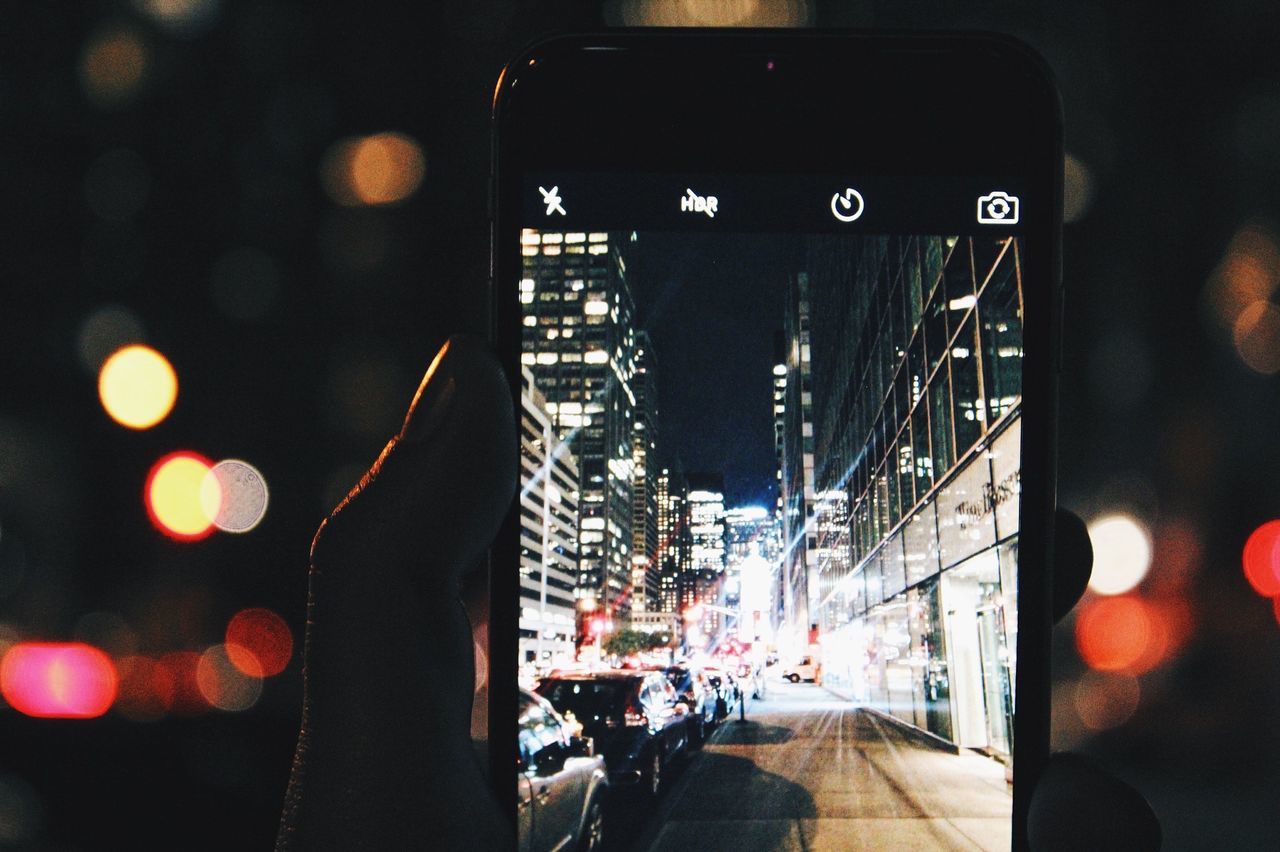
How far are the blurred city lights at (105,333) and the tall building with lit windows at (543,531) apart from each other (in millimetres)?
12167

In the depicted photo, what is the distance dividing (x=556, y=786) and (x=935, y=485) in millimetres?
6346

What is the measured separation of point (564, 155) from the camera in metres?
1.70

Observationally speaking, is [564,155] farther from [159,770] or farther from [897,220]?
[159,770]

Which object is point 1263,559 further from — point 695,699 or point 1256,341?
point 695,699

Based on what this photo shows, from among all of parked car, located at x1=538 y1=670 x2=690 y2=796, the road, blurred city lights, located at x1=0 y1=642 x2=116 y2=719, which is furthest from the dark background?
parked car, located at x1=538 y1=670 x2=690 y2=796

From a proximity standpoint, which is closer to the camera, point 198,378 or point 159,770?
point 159,770

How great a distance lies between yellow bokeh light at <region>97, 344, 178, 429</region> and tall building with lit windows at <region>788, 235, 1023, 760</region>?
12.2m

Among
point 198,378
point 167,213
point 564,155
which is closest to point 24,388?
point 198,378

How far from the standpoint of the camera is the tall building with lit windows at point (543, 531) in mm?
1479

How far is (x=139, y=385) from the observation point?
18.5m

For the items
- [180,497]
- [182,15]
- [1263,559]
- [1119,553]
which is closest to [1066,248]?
[1119,553]

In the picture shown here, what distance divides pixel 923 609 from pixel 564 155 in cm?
637

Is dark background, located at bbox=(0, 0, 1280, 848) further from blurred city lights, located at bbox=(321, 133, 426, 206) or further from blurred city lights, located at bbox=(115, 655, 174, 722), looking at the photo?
blurred city lights, located at bbox=(115, 655, 174, 722)

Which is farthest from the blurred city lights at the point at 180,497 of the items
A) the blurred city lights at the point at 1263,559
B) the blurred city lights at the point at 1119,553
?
the blurred city lights at the point at 1263,559
